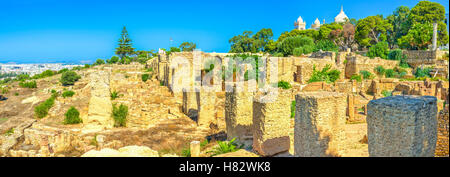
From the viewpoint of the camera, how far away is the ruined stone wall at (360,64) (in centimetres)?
2281

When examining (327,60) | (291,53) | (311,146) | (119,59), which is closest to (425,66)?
(327,60)

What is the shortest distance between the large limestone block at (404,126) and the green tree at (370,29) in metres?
36.0

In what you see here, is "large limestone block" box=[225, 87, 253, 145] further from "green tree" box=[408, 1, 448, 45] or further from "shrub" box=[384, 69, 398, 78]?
"green tree" box=[408, 1, 448, 45]

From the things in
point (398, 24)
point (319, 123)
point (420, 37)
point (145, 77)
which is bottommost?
point (319, 123)

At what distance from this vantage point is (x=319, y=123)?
19.4ft

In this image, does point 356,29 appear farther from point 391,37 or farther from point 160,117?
point 160,117

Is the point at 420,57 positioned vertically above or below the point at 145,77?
above

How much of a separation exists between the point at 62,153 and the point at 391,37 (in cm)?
4081

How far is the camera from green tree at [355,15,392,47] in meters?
36.7

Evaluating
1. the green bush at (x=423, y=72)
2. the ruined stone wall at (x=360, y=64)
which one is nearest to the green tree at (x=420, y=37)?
the ruined stone wall at (x=360, y=64)

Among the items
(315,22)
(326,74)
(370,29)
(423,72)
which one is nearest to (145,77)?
(326,74)

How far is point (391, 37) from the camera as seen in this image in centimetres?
3800

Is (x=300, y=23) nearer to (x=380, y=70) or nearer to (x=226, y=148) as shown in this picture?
(x=380, y=70)

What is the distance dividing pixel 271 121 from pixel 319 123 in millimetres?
1450
